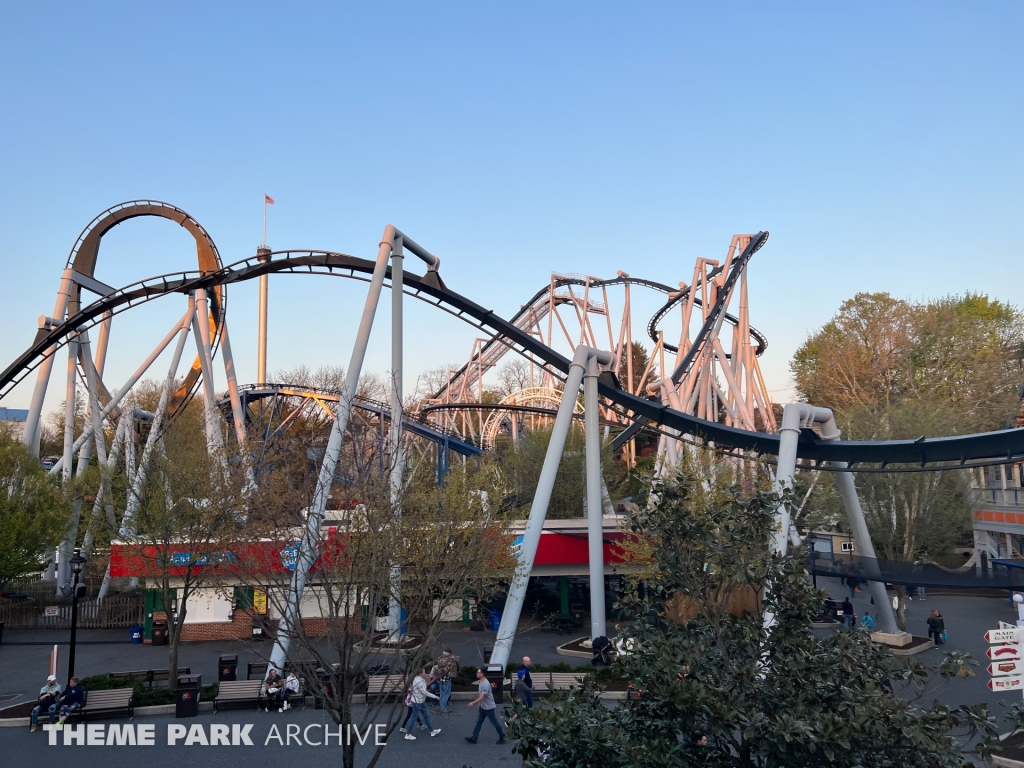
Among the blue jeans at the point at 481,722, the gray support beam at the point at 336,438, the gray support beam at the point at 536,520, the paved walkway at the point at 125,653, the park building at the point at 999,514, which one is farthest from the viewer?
the park building at the point at 999,514

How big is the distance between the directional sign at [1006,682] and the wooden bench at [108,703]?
41.0 ft

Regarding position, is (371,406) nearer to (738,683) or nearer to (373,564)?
(373,564)

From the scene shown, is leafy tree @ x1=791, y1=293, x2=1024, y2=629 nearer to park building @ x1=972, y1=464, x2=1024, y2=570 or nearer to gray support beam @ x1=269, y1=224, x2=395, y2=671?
park building @ x1=972, y1=464, x2=1024, y2=570

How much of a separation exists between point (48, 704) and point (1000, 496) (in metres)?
30.7

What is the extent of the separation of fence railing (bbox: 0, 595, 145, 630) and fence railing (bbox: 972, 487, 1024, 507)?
2776 cm

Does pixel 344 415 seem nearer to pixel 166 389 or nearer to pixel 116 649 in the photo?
pixel 116 649

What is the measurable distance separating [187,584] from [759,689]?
12.6 metres

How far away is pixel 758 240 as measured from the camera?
3159 centimetres

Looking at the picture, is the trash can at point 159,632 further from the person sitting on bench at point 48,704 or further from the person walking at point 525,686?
the person walking at point 525,686

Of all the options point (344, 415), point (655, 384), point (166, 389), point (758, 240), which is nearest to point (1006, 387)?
point (758, 240)

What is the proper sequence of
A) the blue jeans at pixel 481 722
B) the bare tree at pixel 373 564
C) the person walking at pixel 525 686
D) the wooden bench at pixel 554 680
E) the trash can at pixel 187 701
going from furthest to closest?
the wooden bench at pixel 554 680
the trash can at pixel 187 701
the person walking at pixel 525 686
the blue jeans at pixel 481 722
the bare tree at pixel 373 564

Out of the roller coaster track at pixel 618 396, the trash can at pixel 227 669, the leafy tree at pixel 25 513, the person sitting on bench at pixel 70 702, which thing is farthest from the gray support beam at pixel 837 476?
the leafy tree at pixel 25 513

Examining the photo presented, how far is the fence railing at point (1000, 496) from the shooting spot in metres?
27.8

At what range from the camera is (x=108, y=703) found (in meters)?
12.8
